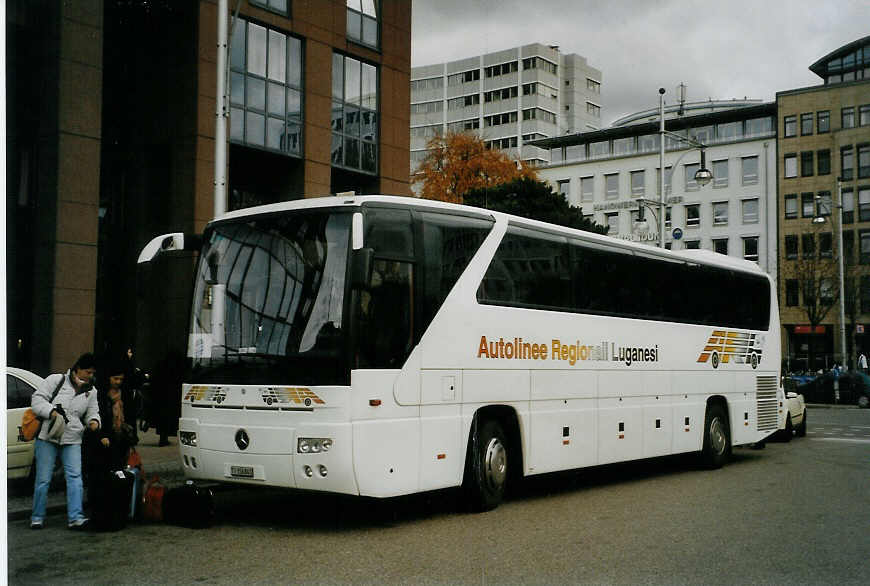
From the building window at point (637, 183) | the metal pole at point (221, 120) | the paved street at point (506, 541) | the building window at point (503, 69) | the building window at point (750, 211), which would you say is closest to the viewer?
the paved street at point (506, 541)

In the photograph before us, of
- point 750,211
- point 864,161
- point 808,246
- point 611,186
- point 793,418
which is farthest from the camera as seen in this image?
point 611,186

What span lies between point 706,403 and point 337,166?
16.3 metres

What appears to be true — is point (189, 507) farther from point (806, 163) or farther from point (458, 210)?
point (806, 163)

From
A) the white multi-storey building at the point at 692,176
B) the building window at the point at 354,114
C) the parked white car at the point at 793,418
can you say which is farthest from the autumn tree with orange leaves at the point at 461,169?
the parked white car at the point at 793,418

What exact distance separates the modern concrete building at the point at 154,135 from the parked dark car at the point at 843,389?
20.6 m

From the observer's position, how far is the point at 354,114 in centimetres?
3078

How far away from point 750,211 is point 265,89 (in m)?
57.3

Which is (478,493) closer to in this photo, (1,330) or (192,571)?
(192,571)

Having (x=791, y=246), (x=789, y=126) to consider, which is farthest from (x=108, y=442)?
(x=789, y=126)

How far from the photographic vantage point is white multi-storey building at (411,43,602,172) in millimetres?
99750

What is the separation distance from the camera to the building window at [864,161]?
59.1 m

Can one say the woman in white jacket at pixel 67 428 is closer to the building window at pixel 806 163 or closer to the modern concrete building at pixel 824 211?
the modern concrete building at pixel 824 211

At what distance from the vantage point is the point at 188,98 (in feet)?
84.8

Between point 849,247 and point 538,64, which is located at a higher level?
point 538,64
